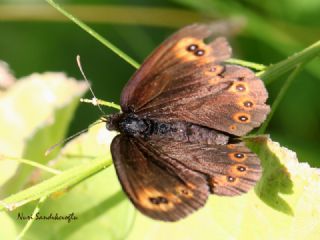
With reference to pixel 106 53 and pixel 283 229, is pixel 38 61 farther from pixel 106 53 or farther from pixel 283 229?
pixel 283 229

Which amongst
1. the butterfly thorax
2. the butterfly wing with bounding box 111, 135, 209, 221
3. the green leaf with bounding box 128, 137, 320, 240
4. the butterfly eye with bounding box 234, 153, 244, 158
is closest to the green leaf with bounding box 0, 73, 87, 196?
the butterfly thorax

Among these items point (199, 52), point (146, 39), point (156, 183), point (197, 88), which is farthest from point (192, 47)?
point (146, 39)

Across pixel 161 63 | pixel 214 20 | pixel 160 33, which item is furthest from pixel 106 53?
pixel 161 63

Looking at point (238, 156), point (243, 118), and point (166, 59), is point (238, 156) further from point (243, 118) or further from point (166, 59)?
point (166, 59)

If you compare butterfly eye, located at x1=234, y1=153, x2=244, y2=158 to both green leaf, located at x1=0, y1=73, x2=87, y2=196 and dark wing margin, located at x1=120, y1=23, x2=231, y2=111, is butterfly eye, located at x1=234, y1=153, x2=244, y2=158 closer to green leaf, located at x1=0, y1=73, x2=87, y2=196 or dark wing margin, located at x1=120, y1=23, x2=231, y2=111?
dark wing margin, located at x1=120, y1=23, x2=231, y2=111

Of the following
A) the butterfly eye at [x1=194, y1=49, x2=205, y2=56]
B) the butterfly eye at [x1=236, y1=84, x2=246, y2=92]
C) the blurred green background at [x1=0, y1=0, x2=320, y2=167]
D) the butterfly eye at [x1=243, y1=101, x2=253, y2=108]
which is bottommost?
the blurred green background at [x1=0, y1=0, x2=320, y2=167]

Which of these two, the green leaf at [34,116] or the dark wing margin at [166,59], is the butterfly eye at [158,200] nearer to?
the dark wing margin at [166,59]

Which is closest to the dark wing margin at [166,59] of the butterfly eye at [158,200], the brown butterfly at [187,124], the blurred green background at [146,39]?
the brown butterfly at [187,124]
